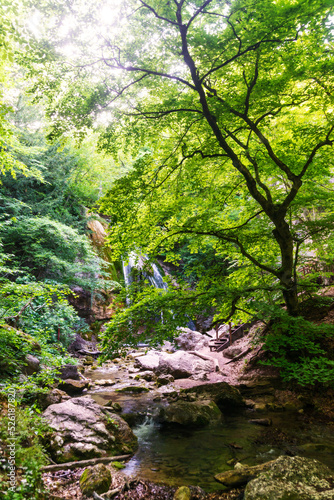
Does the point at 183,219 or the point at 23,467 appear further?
the point at 183,219

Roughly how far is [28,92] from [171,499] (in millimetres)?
6656

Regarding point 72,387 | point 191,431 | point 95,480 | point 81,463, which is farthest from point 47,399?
point 191,431

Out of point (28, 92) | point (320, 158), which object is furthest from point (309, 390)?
point (28, 92)

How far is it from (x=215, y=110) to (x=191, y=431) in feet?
21.8

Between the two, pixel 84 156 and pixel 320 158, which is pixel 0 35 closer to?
pixel 320 158

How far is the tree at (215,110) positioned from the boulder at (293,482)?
2.25m

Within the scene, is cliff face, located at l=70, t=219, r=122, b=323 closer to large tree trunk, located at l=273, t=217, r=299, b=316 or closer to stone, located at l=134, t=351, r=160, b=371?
stone, located at l=134, t=351, r=160, b=371

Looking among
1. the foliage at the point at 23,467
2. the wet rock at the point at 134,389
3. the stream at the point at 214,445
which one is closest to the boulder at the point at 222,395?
the stream at the point at 214,445

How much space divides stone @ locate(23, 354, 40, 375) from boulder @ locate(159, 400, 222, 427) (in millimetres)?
3328

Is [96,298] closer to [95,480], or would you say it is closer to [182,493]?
[95,480]

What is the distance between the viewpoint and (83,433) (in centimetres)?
470

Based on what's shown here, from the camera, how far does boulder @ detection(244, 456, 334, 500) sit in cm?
290

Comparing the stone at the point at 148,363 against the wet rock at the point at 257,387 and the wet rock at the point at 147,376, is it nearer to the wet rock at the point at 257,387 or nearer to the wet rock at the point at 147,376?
the wet rock at the point at 147,376

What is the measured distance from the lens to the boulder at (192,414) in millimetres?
6223
